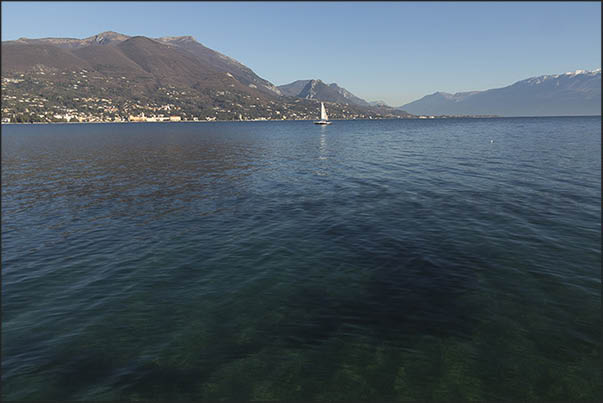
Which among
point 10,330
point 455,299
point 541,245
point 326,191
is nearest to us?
point 10,330

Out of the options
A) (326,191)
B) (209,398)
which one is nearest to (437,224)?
(326,191)

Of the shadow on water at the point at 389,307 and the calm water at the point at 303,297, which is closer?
the calm water at the point at 303,297

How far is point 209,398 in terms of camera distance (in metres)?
9.02

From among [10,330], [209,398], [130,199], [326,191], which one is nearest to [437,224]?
[326,191]

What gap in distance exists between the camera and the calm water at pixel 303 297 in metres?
9.67

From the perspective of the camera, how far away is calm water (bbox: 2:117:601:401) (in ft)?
31.7

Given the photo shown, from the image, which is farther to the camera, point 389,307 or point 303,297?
point 303,297

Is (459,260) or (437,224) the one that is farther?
(437,224)

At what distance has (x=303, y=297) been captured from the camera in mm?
14219

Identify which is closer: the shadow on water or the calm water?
the calm water

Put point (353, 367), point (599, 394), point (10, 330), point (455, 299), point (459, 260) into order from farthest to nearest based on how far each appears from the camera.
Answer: point (459, 260), point (455, 299), point (10, 330), point (353, 367), point (599, 394)

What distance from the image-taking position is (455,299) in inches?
548

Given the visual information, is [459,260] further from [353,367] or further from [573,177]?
[573,177]

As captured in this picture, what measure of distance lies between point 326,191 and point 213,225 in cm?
1605
